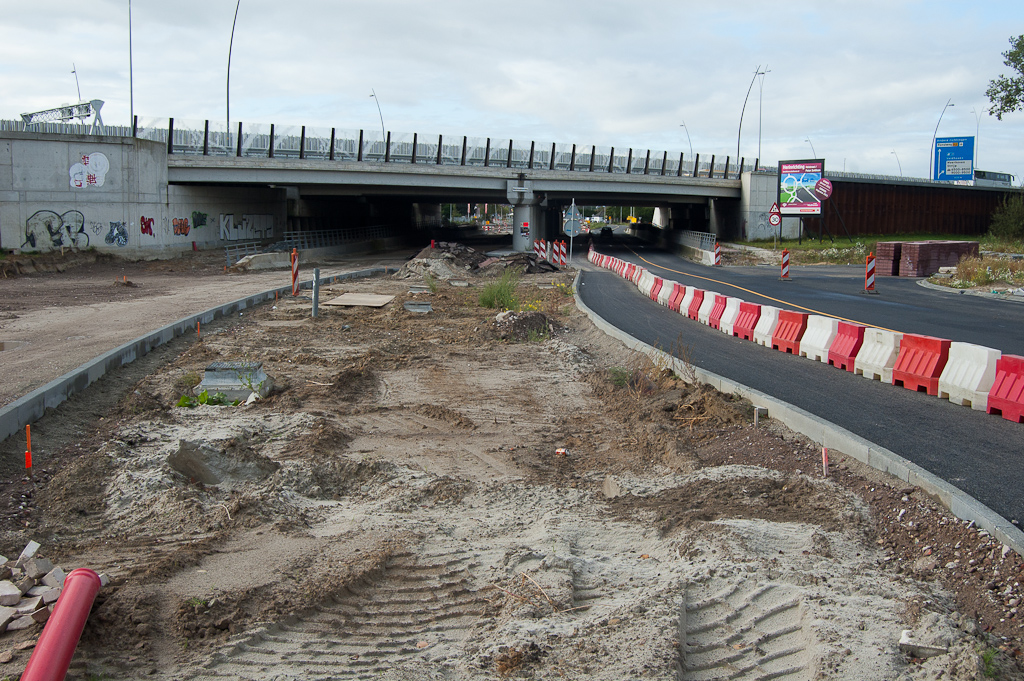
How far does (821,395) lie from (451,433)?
488cm

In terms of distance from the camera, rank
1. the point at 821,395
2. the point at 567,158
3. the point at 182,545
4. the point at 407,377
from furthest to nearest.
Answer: the point at 567,158 < the point at 407,377 < the point at 821,395 < the point at 182,545

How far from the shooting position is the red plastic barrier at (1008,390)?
839cm

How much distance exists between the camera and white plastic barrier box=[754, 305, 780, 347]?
14.2 m

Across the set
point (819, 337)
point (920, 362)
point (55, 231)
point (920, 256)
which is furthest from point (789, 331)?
point (55, 231)

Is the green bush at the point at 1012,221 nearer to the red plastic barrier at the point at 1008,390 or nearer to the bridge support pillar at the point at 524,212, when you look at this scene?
the bridge support pillar at the point at 524,212

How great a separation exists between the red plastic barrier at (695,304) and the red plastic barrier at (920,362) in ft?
26.7

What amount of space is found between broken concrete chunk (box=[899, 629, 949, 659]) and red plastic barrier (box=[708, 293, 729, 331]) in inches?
502

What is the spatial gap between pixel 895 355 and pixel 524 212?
42.2m

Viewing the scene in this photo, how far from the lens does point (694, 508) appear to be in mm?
6398

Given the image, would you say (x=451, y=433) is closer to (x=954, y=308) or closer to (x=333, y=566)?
(x=333, y=566)

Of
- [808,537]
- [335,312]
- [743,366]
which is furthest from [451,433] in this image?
[335,312]

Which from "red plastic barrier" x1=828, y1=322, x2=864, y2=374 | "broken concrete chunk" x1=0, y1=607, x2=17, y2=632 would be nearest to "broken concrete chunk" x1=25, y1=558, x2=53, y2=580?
"broken concrete chunk" x1=0, y1=607, x2=17, y2=632

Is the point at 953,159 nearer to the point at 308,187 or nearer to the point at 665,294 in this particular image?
the point at 308,187

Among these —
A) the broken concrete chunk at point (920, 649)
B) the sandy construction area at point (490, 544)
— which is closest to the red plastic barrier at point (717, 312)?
the sandy construction area at point (490, 544)
